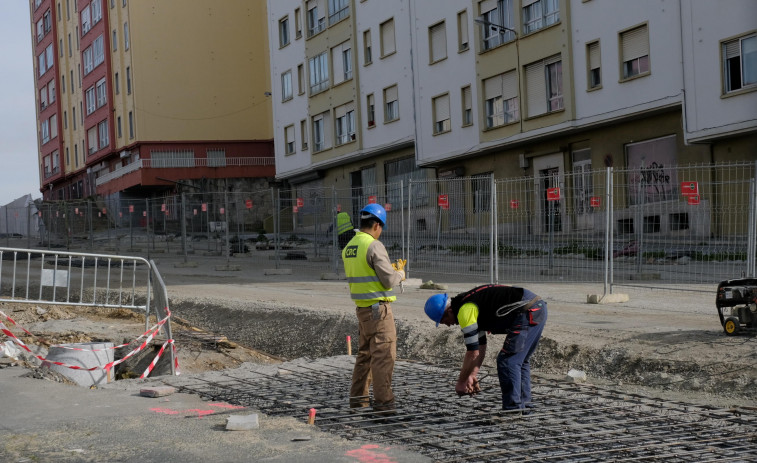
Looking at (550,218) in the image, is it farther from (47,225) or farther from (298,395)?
(47,225)

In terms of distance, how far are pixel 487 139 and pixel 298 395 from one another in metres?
23.1

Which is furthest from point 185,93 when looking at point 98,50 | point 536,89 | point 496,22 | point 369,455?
point 369,455

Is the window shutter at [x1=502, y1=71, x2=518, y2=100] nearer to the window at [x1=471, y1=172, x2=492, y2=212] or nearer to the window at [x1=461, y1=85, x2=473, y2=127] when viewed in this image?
the window at [x1=461, y1=85, x2=473, y2=127]

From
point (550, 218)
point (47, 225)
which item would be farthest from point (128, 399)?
point (47, 225)

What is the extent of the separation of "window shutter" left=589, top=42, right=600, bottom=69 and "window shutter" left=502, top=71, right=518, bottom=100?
3.25m

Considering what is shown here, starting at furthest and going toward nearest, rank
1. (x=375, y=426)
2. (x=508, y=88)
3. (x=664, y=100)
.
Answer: (x=508, y=88) < (x=664, y=100) < (x=375, y=426)

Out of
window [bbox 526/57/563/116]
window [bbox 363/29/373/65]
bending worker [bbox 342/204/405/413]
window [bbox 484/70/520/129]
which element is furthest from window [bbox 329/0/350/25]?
Answer: bending worker [bbox 342/204/405/413]

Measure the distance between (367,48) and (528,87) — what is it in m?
10.8

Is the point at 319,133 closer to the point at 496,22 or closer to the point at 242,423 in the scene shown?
the point at 496,22

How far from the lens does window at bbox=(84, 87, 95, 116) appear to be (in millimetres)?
59781

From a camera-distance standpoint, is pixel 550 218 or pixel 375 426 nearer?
pixel 375 426

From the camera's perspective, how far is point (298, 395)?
888 cm

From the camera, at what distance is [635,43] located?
25438mm

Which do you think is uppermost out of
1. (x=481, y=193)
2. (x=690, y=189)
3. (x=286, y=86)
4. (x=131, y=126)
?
(x=286, y=86)
